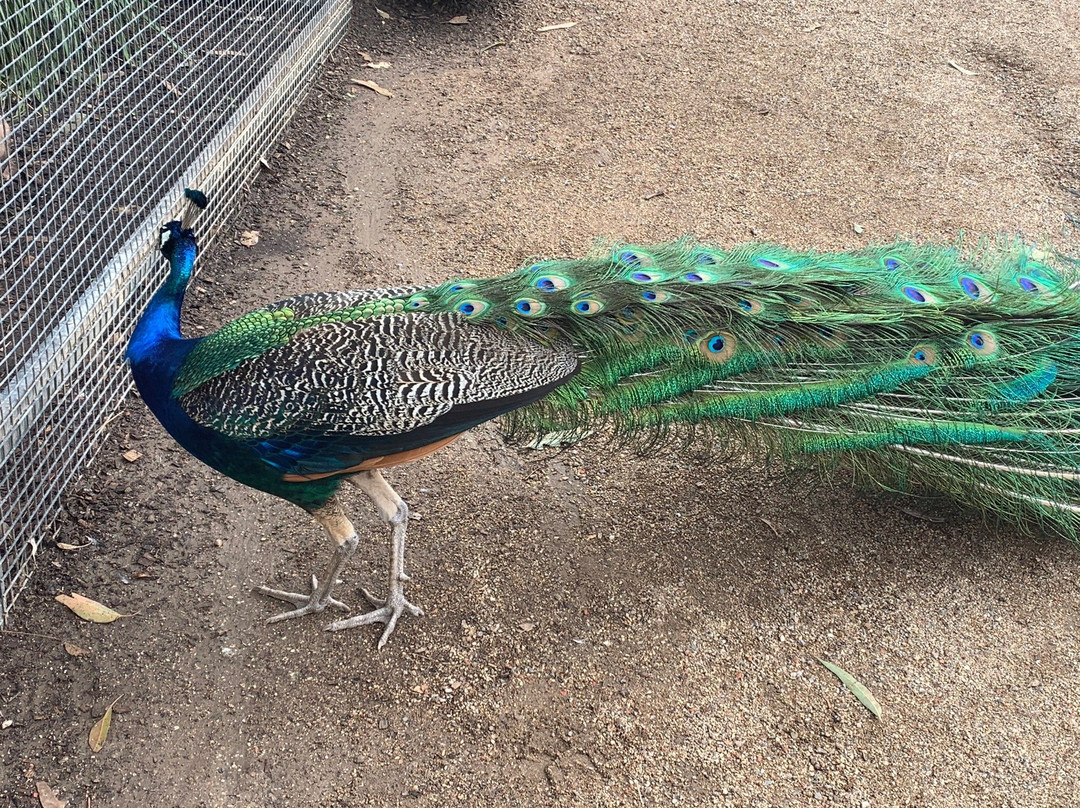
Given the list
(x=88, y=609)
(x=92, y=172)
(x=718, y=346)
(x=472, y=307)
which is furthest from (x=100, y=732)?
(x=718, y=346)

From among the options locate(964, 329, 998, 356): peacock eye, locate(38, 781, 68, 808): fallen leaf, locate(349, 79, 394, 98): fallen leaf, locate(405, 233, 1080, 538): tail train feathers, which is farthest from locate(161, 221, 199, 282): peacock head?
locate(349, 79, 394, 98): fallen leaf

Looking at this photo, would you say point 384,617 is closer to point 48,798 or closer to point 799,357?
point 48,798

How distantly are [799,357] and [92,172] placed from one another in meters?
2.78

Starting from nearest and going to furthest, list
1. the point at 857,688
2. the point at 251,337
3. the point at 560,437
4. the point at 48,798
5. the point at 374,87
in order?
the point at 48,798, the point at 251,337, the point at 857,688, the point at 560,437, the point at 374,87

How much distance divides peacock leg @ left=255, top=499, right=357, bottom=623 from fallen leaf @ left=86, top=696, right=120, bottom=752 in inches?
22.5

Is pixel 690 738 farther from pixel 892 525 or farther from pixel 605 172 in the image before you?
pixel 605 172

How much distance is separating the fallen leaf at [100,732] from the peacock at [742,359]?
0.59 meters

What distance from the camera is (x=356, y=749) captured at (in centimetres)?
305

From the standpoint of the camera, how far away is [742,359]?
3.29 m

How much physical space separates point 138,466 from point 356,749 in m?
1.54

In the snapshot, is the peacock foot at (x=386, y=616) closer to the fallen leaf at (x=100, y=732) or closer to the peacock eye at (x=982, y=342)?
the fallen leaf at (x=100, y=732)

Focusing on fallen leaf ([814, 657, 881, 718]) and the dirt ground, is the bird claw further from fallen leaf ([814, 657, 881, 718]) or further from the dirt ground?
fallen leaf ([814, 657, 881, 718])

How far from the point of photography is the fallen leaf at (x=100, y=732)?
298 centimetres

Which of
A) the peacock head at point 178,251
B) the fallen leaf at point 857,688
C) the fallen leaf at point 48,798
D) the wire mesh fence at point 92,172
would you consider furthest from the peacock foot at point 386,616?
the fallen leaf at point 857,688
